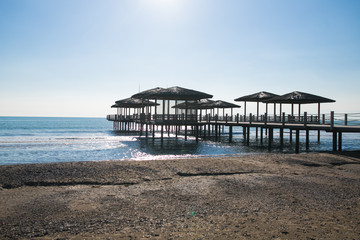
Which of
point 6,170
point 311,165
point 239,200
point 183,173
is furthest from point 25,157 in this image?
point 311,165

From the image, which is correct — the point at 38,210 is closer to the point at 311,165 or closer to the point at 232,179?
the point at 232,179

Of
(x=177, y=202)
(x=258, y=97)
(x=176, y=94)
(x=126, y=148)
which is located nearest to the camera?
(x=177, y=202)

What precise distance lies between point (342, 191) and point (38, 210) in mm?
8497

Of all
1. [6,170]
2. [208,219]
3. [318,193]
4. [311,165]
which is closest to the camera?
[208,219]

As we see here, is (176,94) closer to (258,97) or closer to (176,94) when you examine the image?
(176,94)

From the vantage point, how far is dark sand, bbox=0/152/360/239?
18.0 feet

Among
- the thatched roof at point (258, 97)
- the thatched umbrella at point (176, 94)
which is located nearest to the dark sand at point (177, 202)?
the thatched umbrella at point (176, 94)

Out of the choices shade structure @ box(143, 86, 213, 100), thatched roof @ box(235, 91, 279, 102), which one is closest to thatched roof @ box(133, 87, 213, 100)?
shade structure @ box(143, 86, 213, 100)

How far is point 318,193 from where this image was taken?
8.27m

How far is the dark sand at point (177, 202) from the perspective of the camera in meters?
5.47

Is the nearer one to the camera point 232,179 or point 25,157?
point 232,179

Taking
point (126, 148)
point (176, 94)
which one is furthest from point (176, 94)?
point (126, 148)

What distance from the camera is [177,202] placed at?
24.1ft

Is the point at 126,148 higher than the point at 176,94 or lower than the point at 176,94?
lower
